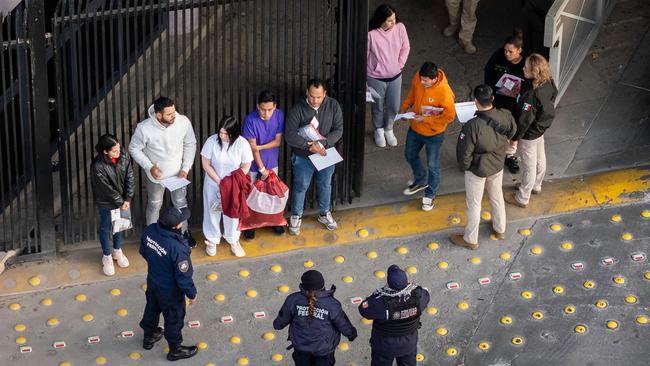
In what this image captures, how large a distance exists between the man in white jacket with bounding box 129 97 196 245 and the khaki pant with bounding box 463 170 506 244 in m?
2.56

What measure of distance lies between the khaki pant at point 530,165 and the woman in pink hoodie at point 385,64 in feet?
4.88

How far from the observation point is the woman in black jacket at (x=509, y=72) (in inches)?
517

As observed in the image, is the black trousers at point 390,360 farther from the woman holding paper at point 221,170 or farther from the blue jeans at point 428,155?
the blue jeans at point 428,155

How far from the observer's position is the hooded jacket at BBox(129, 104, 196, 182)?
480 inches

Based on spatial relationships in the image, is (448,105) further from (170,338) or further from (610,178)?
(170,338)

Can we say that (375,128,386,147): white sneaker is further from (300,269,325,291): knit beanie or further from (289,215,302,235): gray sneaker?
(300,269,325,291): knit beanie

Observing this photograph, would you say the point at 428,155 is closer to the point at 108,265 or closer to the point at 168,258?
the point at 108,265

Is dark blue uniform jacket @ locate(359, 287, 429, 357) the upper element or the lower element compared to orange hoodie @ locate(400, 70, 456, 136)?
lower

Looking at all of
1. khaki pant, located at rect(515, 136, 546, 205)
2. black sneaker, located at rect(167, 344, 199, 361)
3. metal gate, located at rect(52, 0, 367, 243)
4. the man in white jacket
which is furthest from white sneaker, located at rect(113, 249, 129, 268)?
khaki pant, located at rect(515, 136, 546, 205)

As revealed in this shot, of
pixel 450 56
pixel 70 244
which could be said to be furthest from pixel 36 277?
pixel 450 56

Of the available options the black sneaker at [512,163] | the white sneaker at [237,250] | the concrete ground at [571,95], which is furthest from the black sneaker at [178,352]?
the black sneaker at [512,163]

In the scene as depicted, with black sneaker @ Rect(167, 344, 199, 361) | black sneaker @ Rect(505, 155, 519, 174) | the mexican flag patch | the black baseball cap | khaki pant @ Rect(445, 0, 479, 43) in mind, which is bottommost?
black sneaker @ Rect(167, 344, 199, 361)

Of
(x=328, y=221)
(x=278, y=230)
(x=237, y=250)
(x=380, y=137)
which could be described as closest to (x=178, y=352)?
(x=237, y=250)

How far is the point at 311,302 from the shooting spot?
34.3ft
